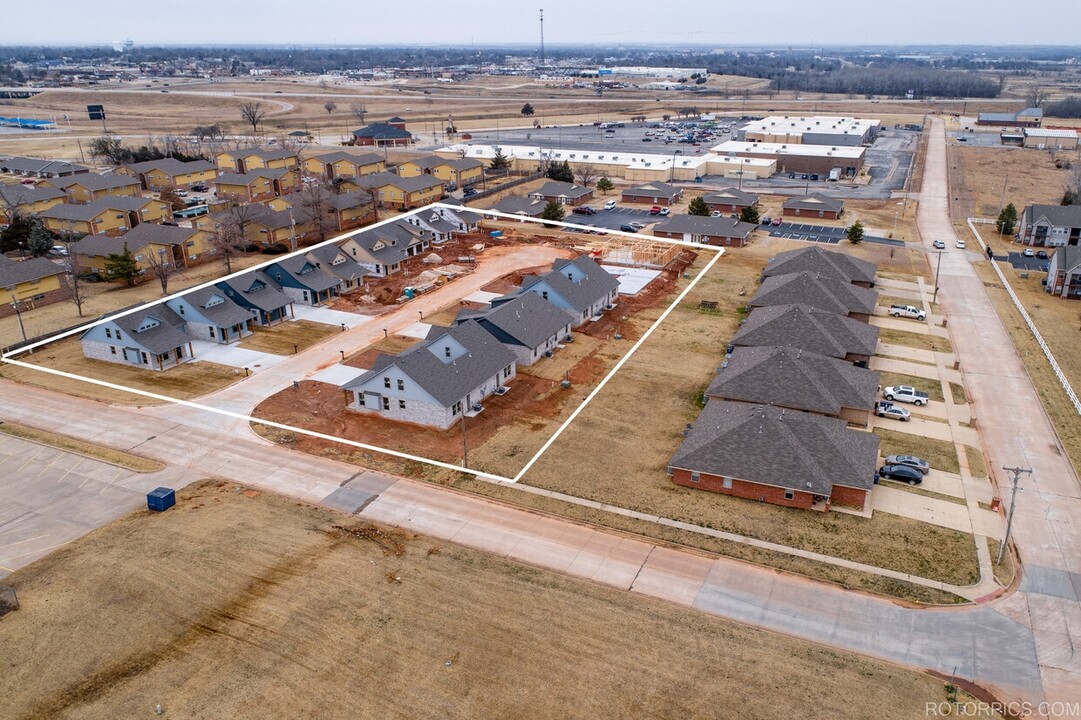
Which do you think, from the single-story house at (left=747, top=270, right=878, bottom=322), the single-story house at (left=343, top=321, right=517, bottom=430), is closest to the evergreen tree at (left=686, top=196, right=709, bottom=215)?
the single-story house at (left=747, top=270, right=878, bottom=322)

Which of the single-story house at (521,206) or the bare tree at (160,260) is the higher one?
the single-story house at (521,206)

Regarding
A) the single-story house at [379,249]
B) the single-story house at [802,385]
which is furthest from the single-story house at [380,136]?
the single-story house at [802,385]

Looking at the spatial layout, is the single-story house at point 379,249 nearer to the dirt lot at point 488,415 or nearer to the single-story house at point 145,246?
the single-story house at point 145,246

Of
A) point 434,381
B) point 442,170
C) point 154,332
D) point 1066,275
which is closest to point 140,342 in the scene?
point 154,332

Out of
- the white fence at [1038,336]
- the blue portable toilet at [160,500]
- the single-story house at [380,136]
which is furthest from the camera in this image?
the single-story house at [380,136]

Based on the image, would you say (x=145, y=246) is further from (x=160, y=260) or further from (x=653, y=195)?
(x=653, y=195)
